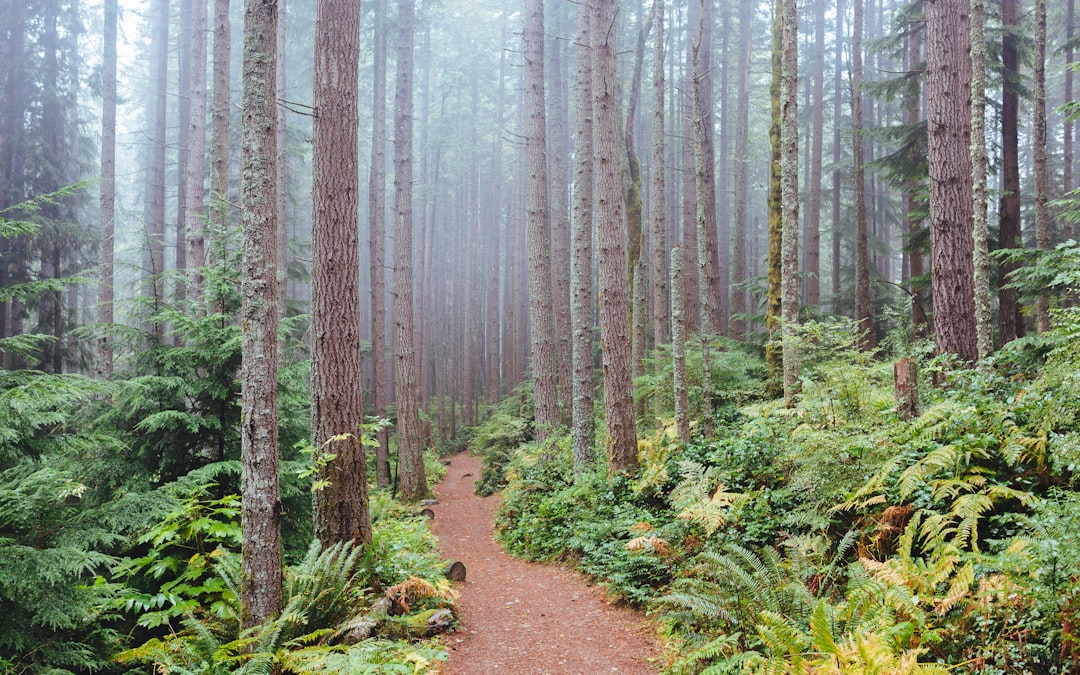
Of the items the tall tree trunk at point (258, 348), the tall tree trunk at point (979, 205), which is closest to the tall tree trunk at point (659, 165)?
the tall tree trunk at point (979, 205)

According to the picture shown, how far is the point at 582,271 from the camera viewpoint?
12523 mm

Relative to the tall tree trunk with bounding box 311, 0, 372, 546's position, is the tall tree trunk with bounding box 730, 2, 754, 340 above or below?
above

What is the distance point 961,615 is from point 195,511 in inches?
255

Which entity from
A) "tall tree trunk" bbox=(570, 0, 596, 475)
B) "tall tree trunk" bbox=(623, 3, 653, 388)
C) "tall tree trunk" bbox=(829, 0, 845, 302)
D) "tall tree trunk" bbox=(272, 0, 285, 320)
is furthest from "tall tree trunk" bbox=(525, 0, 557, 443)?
"tall tree trunk" bbox=(829, 0, 845, 302)

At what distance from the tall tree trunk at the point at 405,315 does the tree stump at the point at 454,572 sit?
595cm

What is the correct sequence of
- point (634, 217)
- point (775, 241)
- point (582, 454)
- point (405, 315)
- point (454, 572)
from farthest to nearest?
point (634, 217) < point (405, 315) < point (775, 241) < point (582, 454) < point (454, 572)

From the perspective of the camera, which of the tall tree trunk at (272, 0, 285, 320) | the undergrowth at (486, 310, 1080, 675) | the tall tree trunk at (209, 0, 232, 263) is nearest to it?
the undergrowth at (486, 310, 1080, 675)

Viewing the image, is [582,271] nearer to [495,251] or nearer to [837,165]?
[837,165]

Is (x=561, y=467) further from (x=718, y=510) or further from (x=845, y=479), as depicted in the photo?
(x=845, y=479)

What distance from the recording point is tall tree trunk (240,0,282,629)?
5141 millimetres

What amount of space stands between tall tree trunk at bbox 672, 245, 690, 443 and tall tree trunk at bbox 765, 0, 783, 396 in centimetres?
268

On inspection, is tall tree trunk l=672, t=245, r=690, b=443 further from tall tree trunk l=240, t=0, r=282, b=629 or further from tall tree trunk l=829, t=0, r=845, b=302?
tall tree trunk l=829, t=0, r=845, b=302

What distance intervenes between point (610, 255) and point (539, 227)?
406cm

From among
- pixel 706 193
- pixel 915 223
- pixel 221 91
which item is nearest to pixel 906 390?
pixel 706 193
